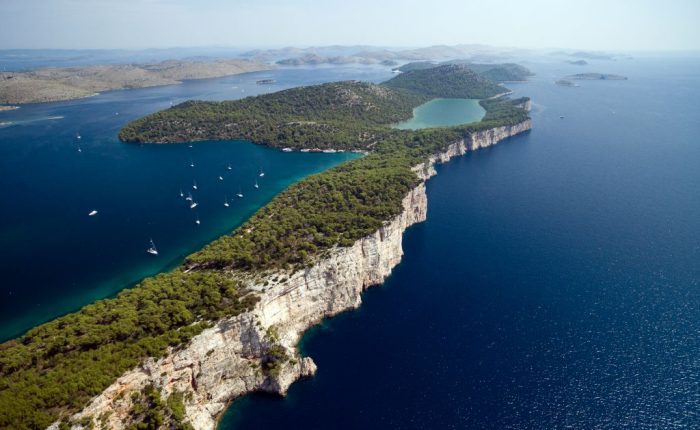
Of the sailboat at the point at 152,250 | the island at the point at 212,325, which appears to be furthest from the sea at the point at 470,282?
the island at the point at 212,325

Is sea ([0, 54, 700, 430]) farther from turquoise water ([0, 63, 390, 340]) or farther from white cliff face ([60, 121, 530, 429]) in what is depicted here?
white cliff face ([60, 121, 530, 429])

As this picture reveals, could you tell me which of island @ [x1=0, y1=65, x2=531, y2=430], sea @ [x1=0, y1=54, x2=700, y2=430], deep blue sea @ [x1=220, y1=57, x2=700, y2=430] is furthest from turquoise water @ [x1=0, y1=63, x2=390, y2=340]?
deep blue sea @ [x1=220, y1=57, x2=700, y2=430]

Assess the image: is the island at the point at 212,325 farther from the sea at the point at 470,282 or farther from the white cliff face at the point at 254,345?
the sea at the point at 470,282

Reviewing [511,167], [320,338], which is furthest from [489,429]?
[511,167]

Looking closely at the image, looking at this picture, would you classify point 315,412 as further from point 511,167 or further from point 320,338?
point 511,167

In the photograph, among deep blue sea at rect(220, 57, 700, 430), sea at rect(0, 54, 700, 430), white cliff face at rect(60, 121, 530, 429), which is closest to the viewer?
white cliff face at rect(60, 121, 530, 429)

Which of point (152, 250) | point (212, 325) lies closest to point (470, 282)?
point (212, 325)
